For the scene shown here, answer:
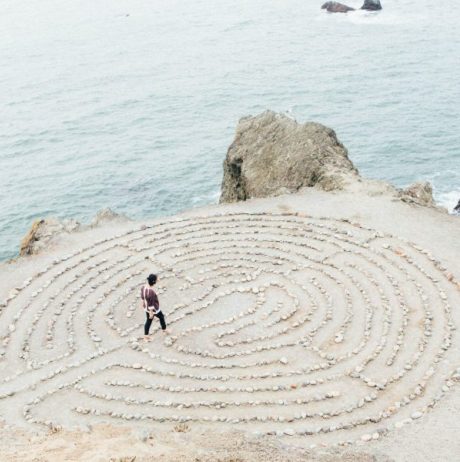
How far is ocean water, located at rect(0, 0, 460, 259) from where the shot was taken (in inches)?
1925

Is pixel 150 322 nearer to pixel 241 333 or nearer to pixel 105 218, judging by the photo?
Result: pixel 241 333

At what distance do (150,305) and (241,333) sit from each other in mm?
3296

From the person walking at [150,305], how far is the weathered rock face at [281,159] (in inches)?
483

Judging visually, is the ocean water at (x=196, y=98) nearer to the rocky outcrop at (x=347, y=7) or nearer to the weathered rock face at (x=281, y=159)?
the rocky outcrop at (x=347, y=7)

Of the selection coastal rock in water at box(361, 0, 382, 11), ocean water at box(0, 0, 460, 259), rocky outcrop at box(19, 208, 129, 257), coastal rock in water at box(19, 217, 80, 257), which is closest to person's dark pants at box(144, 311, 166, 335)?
rocky outcrop at box(19, 208, 129, 257)

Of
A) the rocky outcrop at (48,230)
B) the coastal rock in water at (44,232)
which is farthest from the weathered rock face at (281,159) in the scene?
the coastal rock in water at (44,232)

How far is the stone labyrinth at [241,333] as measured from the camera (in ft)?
57.9

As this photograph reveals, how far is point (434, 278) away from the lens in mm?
23000

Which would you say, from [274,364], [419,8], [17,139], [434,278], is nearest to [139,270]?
[274,364]

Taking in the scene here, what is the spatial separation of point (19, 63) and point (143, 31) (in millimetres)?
21042

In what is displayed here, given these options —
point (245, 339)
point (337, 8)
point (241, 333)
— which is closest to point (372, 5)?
point (337, 8)

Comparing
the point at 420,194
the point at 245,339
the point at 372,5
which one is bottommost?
the point at 245,339

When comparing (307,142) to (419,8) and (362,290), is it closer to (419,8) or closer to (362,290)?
(362,290)

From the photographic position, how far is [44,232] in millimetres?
28734
